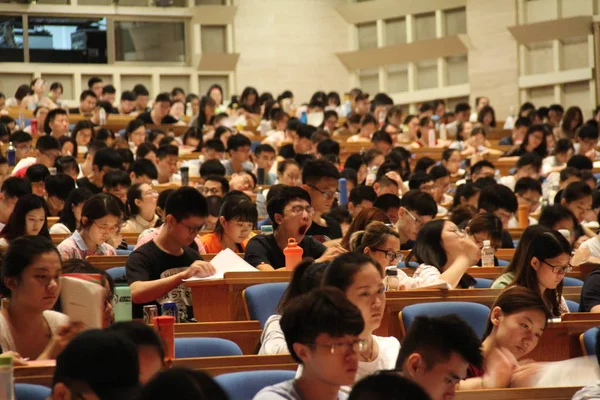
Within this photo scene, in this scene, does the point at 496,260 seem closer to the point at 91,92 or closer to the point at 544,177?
the point at 544,177

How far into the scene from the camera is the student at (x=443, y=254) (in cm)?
605

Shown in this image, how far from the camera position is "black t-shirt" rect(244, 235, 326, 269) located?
6320mm

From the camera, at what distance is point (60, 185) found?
873 cm

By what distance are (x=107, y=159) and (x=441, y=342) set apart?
694 centimetres

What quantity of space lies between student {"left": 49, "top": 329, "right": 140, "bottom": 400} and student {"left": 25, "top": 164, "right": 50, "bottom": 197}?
256 inches

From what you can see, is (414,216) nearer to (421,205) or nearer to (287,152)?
(421,205)

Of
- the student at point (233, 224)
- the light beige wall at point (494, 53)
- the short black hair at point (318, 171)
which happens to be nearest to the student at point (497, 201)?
the short black hair at point (318, 171)

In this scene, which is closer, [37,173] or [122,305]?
[122,305]

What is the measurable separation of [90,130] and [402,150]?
3415 millimetres

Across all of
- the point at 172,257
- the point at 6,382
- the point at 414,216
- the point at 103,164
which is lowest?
the point at 6,382

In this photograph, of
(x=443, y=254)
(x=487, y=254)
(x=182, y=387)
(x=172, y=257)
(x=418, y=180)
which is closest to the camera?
(x=182, y=387)

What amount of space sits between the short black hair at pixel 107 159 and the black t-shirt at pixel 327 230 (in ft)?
8.95

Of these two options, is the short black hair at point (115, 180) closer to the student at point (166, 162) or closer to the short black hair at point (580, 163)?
the student at point (166, 162)

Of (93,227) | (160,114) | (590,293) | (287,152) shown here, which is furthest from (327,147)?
(590,293)
